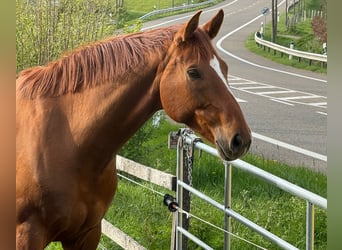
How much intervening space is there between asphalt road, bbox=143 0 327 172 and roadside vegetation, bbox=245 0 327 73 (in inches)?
1.1

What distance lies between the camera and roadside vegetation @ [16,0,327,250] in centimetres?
239

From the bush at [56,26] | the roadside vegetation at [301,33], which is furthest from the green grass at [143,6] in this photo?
the roadside vegetation at [301,33]

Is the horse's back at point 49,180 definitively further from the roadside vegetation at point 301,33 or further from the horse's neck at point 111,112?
the roadside vegetation at point 301,33

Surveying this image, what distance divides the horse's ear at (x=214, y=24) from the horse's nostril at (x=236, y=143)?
35 centimetres

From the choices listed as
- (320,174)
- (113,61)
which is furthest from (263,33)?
(113,61)

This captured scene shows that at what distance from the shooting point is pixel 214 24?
1.54 meters

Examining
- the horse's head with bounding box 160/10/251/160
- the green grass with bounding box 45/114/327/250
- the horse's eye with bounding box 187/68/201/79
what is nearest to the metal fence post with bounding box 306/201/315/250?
the horse's head with bounding box 160/10/251/160

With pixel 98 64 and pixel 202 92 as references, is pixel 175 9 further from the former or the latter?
pixel 202 92

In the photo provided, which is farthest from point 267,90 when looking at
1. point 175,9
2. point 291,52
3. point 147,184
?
Answer: point 147,184

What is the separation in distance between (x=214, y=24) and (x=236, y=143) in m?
0.38

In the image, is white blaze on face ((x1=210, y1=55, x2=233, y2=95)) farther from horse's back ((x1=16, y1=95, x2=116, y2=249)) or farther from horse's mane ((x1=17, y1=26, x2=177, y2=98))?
horse's back ((x1=16, y1=95, x2=116, y2=249))

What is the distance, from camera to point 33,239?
154 centimetres

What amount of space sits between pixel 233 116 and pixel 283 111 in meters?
0.70

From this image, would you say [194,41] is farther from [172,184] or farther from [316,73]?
[172,184]
